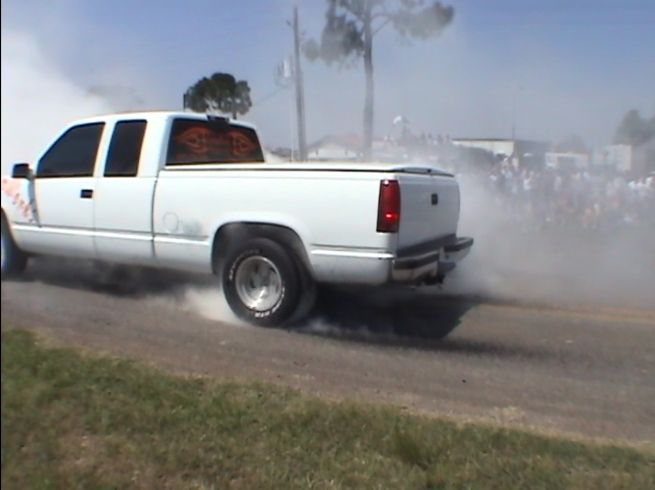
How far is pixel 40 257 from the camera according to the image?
7.65 m

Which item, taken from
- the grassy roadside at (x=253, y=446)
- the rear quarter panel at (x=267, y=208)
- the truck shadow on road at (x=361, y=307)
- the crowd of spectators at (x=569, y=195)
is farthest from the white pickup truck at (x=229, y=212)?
the grassy roadside at (x=253, y=446)

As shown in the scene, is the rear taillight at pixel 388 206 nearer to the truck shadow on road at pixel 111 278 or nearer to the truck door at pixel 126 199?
the truck door at pixel 126 199

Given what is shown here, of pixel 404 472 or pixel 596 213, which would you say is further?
pixel 596 213

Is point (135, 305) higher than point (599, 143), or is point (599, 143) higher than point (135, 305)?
point (599, 143)

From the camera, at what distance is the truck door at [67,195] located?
647 centimetres

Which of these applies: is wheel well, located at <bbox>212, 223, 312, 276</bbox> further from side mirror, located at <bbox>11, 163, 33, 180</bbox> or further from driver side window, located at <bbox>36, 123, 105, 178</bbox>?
side mirror, located at <bbox>11, 163, 33, 180</bbox>

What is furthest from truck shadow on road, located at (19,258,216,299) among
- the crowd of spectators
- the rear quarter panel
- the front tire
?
the crowd of spectators

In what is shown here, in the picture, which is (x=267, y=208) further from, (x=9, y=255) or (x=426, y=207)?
(x=9, y=255)

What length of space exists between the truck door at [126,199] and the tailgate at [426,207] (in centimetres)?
215

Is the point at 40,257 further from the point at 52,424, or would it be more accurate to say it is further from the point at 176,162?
the point at 52,424

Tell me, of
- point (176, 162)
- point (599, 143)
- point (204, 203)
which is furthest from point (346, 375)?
point (176, 162)

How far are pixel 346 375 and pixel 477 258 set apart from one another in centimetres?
378

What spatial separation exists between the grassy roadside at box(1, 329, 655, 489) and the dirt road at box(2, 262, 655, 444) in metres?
0.41

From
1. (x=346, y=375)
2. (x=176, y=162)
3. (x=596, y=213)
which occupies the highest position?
(x=176, y=162)
